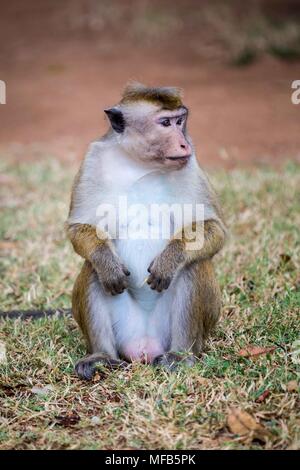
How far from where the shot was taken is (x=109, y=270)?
4.15 metres

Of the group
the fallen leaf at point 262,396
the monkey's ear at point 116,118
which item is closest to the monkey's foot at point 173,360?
the fallen leaf at point 262,396

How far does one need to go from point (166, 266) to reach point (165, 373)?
52 centimetres

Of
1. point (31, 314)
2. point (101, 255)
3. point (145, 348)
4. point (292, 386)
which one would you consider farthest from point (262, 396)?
point (31, 314)

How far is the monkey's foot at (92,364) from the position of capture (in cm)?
410

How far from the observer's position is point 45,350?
Result: 14.6 feet

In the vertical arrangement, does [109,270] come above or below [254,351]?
above

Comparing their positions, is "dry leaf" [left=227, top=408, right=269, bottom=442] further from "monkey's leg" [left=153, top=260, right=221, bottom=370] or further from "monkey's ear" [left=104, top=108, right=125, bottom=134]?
"monkey's ear" [left=104, top=108, right=125, bottom=134]

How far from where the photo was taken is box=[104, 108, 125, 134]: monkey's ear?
4301mm

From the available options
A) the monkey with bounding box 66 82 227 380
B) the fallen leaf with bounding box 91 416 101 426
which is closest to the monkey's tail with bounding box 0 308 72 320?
the monkey with bounding box 66 82 227 380

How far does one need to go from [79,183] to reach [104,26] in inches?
459

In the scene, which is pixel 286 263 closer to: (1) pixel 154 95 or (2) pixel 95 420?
(1) pixel 154 95

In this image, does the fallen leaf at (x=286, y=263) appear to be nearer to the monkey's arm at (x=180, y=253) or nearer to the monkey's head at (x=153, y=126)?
the monkey's arm at (x=180, y=253)

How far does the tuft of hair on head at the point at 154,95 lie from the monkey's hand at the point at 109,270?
77cm

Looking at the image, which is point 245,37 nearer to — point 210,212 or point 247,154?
point 247,154
